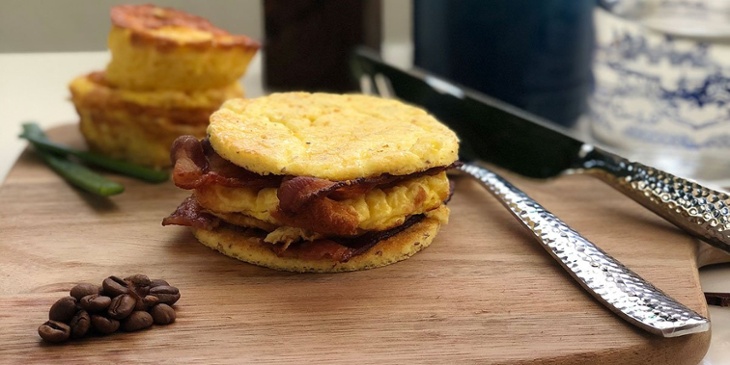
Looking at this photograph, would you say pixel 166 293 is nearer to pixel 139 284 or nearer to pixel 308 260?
pixel 139 284

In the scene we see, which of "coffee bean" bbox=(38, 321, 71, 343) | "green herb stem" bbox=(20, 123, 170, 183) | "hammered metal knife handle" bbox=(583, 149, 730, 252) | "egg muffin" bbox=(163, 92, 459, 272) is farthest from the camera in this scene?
"green herb stem" bbox=(20, 123, 170, 183)

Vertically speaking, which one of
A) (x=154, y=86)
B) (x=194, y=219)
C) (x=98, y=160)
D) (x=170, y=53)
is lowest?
(x=98, y=160)

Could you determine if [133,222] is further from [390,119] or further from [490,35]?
[490,35]

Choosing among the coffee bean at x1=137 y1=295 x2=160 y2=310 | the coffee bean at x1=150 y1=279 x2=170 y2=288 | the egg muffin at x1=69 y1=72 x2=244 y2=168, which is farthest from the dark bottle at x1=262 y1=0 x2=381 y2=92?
the coffee bean at x1=137 y1=295 x2=160 y2=310

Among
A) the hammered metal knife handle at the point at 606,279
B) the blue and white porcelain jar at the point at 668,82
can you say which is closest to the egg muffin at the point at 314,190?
the hammered metal knife handle at the point at 606,279

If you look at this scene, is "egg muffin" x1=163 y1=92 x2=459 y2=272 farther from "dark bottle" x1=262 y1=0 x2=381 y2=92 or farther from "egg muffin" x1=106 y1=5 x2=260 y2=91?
"dark bottle" x1=262 y1=0 x2=381 y2=92

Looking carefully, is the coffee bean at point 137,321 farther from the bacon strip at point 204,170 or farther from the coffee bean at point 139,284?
the bacon strip at point 204,170

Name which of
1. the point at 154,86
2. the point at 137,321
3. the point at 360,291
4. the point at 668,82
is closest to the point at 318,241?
the point at 360,291
